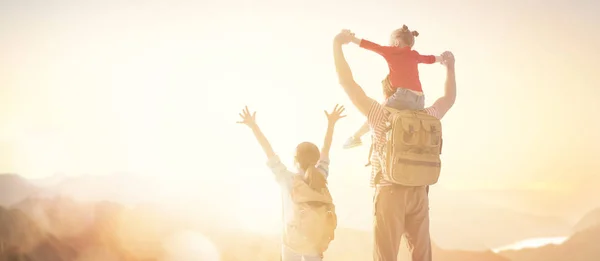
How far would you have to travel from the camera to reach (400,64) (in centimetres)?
281

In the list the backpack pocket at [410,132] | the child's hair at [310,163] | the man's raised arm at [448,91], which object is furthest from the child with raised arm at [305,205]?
the man's raised arm at [448,91]

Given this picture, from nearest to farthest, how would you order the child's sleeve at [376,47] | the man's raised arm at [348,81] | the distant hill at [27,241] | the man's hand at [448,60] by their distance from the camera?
the man's raised arm at [348,81], the child's sleeve at [376,47], the man's hand at [448,60], the distant hill at [27,241]

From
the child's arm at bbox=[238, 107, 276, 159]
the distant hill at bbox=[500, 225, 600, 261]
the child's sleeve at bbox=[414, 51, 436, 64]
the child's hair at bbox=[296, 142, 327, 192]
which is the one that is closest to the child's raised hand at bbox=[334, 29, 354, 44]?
the child's sleeve at bbox=[414, 51, 436, 64]

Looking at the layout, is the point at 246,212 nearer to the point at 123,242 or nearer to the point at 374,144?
the point at 123,242

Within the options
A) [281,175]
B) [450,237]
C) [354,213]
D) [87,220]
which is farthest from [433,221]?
[87,220]

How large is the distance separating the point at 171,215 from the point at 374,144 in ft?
13.3

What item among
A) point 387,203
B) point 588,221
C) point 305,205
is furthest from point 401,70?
point 588,221

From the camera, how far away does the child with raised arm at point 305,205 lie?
2.87 m

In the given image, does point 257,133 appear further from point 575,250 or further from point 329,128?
point 575,250

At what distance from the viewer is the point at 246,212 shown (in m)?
6.05

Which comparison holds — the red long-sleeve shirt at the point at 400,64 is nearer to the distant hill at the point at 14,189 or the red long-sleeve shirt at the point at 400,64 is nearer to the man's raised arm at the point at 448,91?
the man's raised arm at the point at 448,91

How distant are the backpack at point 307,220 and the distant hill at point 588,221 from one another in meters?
4.54

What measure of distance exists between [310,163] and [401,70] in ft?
2.41

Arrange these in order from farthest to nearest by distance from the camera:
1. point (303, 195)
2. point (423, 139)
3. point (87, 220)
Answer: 1. point (87, 220)
2. point (303, 195)
3. point (423, 139)
